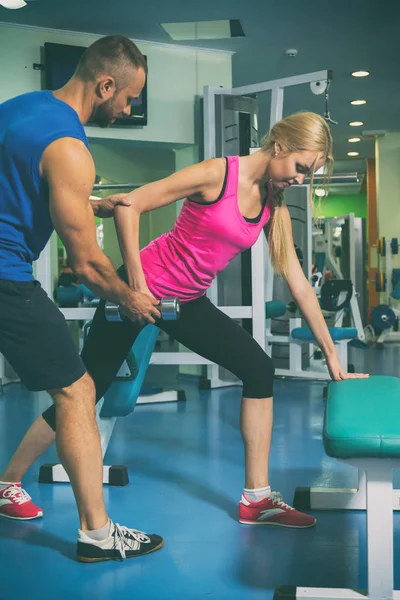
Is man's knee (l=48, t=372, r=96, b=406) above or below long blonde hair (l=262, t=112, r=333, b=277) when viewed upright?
below

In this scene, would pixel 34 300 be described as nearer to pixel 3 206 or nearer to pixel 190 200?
pixel 3 206

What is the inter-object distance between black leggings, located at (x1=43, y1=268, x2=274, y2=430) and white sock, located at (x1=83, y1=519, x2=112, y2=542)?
1.32 feet

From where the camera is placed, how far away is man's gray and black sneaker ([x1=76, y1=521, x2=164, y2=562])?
1.91 meters

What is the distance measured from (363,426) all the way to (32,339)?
853mm

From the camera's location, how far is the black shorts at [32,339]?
1.75 meters

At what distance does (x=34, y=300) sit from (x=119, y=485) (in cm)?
116

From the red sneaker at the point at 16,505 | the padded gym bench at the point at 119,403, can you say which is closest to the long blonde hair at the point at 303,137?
the padded gym bench at the point at 119,403

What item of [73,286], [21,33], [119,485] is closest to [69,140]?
[119,485]

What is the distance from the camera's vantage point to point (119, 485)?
266 cm

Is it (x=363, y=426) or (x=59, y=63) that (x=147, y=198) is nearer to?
(x=363, y=426)

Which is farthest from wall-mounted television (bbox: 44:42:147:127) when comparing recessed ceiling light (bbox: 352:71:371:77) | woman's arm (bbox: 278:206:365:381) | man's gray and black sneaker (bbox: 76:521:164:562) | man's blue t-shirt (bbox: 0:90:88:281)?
man's gray and black sneaker (bbox: 76:521:164:562)

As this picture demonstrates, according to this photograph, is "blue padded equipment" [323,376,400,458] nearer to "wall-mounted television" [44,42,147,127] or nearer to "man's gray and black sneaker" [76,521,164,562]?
"man's gray and black sneaker" [76,521,164,562]

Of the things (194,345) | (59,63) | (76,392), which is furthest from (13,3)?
(76,392)

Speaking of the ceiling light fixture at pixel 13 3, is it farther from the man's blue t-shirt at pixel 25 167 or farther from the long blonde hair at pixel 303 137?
the man's blue t-shirt at pixel 25 167
